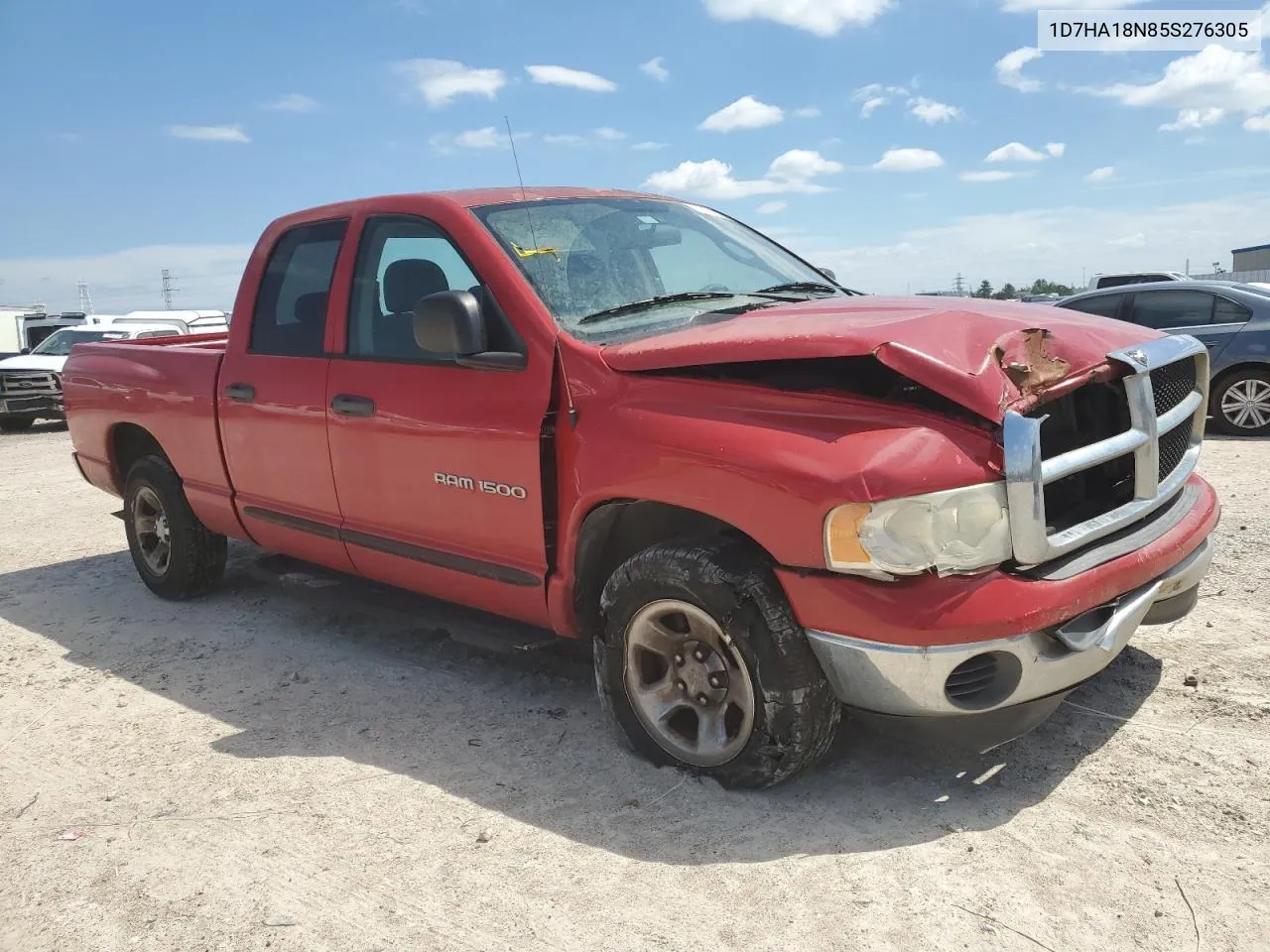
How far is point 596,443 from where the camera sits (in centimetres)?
319

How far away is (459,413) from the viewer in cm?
360

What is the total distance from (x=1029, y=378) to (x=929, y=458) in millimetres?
469

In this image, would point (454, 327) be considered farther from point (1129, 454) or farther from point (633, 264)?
point (1129, 454)

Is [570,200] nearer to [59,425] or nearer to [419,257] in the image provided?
[419,257]

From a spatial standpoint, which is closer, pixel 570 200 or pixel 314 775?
pixel 314 775

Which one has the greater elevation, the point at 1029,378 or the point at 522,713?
the point at 1029,378

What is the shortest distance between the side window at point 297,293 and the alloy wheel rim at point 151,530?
59.9 inches

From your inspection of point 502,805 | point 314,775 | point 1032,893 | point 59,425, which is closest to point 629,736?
point 502,805

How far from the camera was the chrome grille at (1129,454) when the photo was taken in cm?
261

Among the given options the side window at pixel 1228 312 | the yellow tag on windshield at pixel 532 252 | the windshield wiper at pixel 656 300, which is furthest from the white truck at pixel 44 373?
the side window at pixel 1228 312

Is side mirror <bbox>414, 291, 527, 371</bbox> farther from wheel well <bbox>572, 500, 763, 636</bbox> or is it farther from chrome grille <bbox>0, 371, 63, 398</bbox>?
chrome grille <bbox>0, 371, 63, 398</bbox>

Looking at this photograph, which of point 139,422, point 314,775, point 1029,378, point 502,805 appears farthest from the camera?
point 139,422

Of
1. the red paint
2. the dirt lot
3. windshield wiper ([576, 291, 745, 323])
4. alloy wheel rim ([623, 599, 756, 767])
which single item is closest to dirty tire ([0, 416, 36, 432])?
the red paint

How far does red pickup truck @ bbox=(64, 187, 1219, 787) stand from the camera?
2.64 metres
